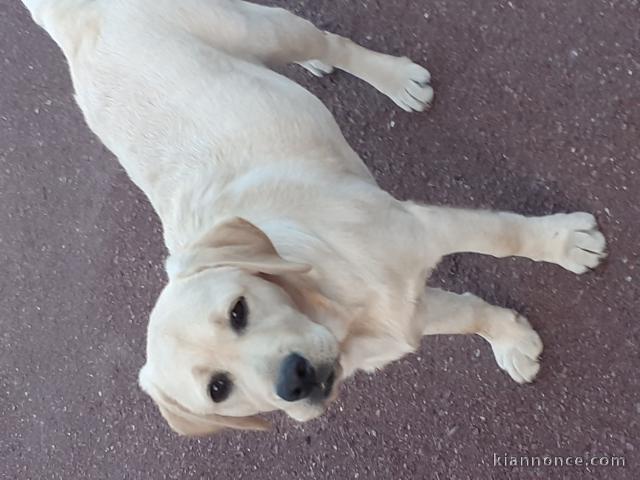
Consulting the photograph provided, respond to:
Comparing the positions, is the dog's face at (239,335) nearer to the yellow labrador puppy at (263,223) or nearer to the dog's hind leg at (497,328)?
the yellow labrador puppy at (263,223)

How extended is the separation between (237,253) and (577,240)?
3.67 feet

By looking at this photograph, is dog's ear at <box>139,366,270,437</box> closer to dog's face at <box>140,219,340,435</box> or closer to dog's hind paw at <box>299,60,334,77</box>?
dog's face at <box>140,219,340,435</box>

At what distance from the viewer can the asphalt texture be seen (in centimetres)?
217

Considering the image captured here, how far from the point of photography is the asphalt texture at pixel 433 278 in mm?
2166

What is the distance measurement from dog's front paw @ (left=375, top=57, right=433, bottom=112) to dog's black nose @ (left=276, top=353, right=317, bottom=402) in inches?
50.4

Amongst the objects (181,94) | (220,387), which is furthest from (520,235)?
(181,94)

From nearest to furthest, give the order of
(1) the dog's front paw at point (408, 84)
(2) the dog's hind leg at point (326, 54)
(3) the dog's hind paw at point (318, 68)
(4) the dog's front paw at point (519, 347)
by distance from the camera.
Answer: (4) the dog's front paw at point (519, 347) → (2) the dog's hind leg at point (326, 54) → (1) the dog's front paw at point (408, 84) → (3) the dog's hind paw at point (318, 68)

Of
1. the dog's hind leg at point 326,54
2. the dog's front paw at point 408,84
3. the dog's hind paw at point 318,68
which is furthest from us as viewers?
the dog's hind paw at point 318,68

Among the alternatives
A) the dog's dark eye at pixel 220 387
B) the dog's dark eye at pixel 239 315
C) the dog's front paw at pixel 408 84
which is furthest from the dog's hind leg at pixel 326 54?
the dog's dark eye at pixel 220 387

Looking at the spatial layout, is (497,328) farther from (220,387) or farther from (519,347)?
(220,387)

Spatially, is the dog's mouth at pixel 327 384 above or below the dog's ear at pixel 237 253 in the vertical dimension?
below

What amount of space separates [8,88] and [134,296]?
1.35 m

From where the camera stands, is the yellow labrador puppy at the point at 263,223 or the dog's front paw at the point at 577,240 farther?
the dog's front paw at the point at 577,240

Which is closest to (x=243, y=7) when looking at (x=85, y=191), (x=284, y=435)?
(x=85, y=191)
